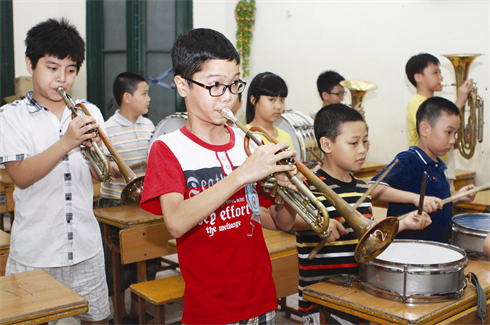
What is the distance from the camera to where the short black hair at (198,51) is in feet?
4.66

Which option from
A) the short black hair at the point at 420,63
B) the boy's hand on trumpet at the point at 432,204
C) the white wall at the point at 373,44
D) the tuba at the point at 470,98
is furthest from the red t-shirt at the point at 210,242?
the white wall at the point at 373,44

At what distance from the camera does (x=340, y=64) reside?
624 cm

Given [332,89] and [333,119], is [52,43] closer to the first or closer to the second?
[333,119]

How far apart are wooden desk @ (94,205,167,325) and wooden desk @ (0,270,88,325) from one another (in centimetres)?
124

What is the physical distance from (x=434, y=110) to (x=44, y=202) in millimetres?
2307

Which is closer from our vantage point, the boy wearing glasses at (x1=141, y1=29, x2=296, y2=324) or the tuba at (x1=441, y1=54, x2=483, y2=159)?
the boy wearing glasses at (x1=141, y1=29, x2=296, y2=324)

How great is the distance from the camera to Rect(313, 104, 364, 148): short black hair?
2154 mm

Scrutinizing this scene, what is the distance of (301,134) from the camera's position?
4590 millimetres

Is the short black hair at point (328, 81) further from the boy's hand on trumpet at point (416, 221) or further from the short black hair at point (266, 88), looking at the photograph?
the boy's hand on trumpet at point (416, 221)

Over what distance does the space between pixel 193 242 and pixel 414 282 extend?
2.72 ft

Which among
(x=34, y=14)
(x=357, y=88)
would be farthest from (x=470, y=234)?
(x=34, y=14)

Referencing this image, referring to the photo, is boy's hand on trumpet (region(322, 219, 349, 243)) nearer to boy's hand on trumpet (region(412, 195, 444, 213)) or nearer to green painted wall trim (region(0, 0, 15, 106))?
boy's hand on trumpet (region(412, 195, 444, 213))

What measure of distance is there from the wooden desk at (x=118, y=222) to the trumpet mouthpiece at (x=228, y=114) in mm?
1906

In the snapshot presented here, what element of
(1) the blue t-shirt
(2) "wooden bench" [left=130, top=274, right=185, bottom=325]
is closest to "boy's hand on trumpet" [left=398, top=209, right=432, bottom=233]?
(1) the blue t-shirt
